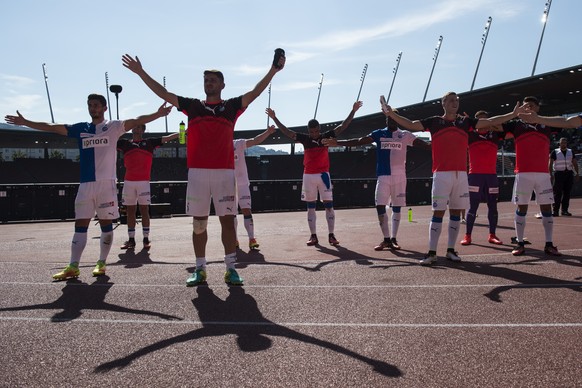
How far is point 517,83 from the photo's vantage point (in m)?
33.0

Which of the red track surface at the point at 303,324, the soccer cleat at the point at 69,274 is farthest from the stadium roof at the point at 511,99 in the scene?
the soccer cleat at the point at 69,274

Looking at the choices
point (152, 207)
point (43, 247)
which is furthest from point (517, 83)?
point (43, 247)

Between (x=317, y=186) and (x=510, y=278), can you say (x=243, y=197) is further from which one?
(x=510, y=278)

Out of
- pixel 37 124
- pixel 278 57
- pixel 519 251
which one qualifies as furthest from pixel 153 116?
pixel 519 251

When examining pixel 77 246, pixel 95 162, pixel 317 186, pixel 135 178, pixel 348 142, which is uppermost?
pixel 348 142

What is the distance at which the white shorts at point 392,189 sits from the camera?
8602 mm

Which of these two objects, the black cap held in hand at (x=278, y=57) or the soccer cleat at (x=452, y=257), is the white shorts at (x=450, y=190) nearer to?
the soccer cleat at (x=452, y=257)

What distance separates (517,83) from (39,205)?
30918 millimetres

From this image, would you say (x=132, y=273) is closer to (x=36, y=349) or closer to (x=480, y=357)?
(x=36, y=349)

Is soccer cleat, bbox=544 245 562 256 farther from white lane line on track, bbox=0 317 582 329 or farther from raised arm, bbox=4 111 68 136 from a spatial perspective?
raised arm, bbox=4 111 68 136

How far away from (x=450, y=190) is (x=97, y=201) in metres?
5.02

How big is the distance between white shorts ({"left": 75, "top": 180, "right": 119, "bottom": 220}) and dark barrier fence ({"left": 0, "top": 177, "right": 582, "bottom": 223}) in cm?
1357

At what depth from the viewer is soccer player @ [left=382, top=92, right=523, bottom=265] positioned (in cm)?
681

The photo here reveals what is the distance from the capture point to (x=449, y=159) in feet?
22.6
